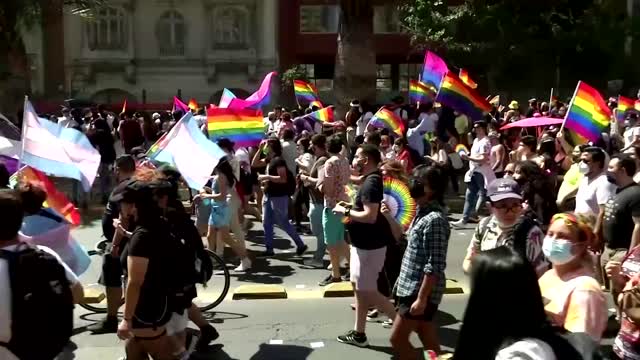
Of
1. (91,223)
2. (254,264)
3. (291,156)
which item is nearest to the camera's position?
(254,264)

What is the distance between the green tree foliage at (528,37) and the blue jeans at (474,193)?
17.9 m

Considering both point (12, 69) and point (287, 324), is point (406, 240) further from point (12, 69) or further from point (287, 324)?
point (12, 69)

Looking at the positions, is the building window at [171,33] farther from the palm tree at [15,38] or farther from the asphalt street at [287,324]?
the asphalt street at [287,324]

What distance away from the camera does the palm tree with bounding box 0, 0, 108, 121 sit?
26812mm

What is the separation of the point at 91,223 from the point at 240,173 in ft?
11.6

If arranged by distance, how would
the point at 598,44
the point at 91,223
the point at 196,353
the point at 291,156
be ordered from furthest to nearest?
the point at 598,44 < the point at 91,223 < the point at 291,156 < the point at 196,353

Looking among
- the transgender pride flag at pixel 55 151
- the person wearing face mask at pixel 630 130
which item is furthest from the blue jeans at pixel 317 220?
the person wearing face mask at pixel 630 130

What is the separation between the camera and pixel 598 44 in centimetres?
3219

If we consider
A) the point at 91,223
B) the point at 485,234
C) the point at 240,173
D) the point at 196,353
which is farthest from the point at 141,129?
the point at 485,234

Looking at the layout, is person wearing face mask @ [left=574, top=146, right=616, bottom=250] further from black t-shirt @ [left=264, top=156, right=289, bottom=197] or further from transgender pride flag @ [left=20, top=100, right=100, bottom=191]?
transgender pride flag @ [left=20, top=100, right=100, bottom=191]

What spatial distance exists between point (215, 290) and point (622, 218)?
14.2 ft

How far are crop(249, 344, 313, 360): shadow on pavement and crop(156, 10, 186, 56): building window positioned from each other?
38.7 m

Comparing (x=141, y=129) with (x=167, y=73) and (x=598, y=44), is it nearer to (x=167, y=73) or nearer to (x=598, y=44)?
(x=598, y=44)

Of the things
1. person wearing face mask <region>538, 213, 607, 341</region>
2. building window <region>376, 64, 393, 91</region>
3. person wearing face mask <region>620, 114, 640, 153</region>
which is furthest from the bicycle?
building window <region>376, 64, 393, 91</region>
